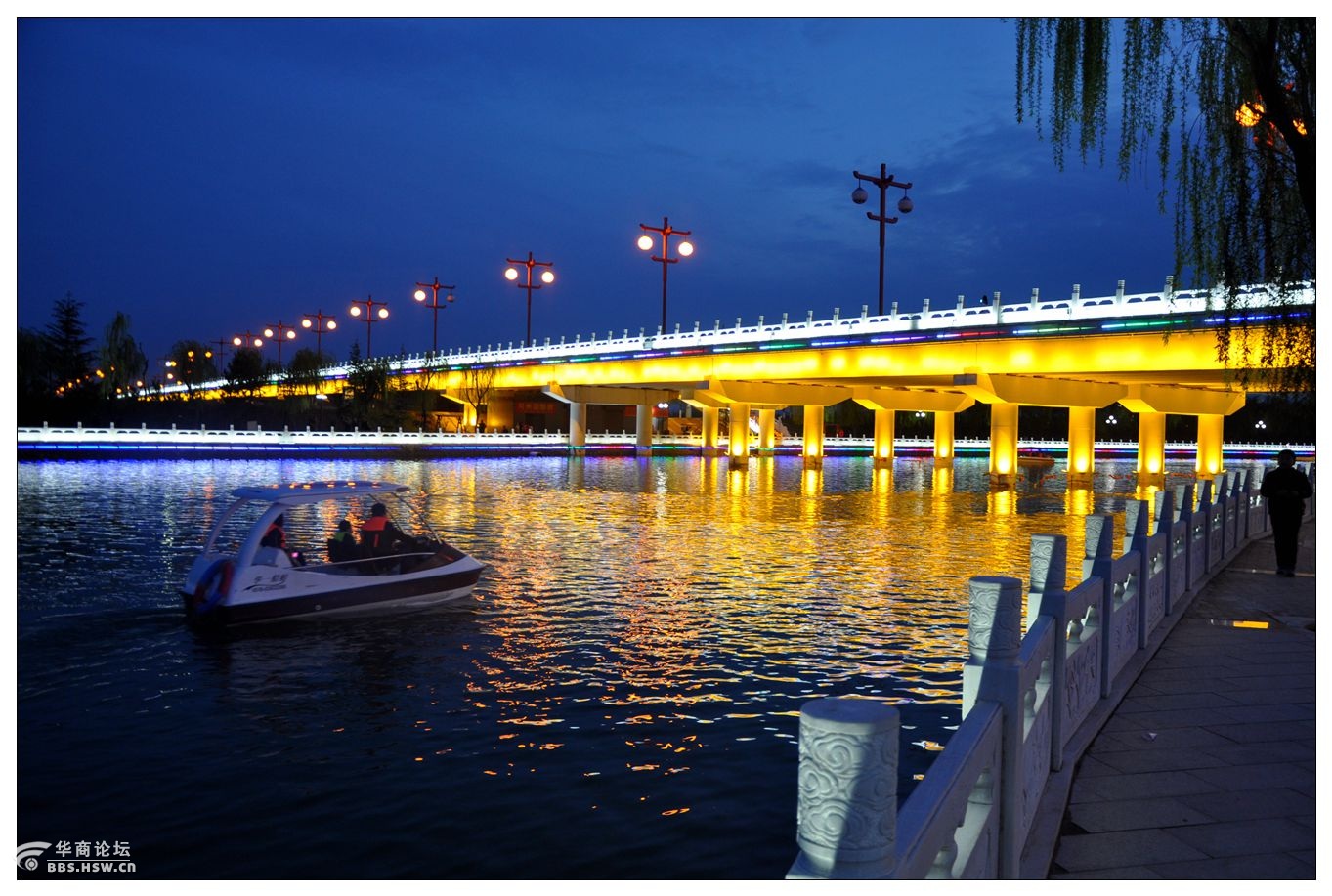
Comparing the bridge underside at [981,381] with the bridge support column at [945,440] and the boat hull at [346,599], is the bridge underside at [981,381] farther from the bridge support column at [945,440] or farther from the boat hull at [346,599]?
the boat hull at [346,599]

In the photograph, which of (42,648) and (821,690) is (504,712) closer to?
(821,690)

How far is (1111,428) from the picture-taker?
132 meters

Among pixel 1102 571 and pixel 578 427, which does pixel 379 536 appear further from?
pixel 578 427

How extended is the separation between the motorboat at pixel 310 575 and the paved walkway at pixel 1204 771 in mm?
9762

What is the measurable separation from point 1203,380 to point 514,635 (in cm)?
4493

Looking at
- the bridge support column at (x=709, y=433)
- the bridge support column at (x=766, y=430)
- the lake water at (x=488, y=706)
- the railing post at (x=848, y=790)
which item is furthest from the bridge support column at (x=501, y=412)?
the railing post at (x=848, y=790)

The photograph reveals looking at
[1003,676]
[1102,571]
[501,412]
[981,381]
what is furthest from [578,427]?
[1003,676]

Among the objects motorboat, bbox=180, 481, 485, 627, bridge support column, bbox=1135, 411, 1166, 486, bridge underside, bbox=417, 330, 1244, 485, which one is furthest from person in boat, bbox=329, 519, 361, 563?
bridge support column, bbox=1135, 411, 1166, 486

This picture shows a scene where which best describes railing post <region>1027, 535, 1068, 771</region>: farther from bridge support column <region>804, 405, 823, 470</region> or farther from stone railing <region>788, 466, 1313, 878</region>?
bridge support column <region>804, 405, 823, 470</region>

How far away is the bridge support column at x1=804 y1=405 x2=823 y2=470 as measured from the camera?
→ 72.5m

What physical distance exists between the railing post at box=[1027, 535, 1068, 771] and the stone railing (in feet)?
0.04

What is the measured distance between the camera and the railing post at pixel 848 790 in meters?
3.10

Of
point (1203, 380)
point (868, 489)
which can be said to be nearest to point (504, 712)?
point (868, 489)

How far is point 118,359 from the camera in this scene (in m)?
91.7
